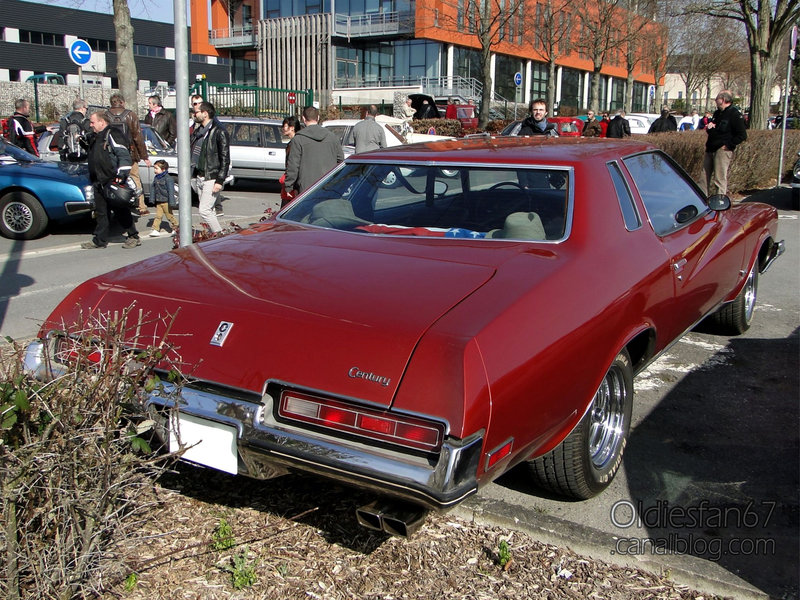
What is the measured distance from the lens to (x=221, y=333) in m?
2.94

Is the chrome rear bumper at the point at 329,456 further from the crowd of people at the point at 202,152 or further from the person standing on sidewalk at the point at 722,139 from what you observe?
the person standing on sidewalk at the point at 722,139

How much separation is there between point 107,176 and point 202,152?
146 centimetres

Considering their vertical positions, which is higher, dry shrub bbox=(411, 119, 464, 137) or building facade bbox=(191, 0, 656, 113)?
building facade bbox=(191, 0, 656, 113)

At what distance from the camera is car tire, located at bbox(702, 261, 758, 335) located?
6.03m

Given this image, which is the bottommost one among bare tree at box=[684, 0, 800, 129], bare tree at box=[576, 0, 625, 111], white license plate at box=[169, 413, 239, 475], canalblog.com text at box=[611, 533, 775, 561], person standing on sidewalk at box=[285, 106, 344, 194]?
canalblog.com text at box=[611, 533, 775, 561]

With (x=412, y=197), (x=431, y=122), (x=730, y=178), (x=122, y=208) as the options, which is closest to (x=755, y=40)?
(x=730, y=178)

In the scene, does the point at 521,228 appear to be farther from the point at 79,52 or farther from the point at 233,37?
the point at 233,37

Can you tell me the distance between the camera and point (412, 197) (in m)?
4.45

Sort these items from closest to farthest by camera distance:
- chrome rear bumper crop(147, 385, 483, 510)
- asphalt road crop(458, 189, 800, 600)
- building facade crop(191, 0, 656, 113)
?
chrome rear bumper crop(147, 385, 483, 510)
asphalt road crop(458, 189, 800, 600)
building facade crop(191, 0, 656, 113)

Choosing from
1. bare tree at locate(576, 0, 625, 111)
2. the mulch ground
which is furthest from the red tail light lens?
bare tree at locate(576, 0, 625, 111)

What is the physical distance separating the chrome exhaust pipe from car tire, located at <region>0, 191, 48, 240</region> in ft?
31.3

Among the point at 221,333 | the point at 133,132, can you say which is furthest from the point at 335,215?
the point at 133,132

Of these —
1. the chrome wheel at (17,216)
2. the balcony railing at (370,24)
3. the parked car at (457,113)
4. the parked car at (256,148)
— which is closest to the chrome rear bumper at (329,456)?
the chrome wheel at (17,216)

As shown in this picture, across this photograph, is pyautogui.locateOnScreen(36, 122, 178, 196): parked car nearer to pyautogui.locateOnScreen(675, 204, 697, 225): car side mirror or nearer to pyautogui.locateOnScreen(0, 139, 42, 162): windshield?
pyautogui.locateOnScreen(0, 139, 42, 162): windshield
